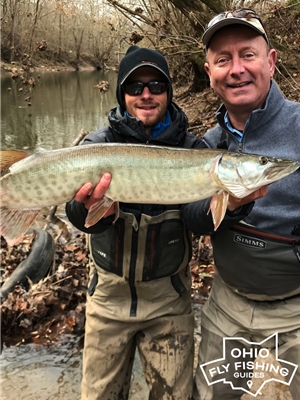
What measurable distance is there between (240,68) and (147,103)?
0.57m

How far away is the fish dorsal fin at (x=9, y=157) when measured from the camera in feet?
6.98

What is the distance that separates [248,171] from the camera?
197cm

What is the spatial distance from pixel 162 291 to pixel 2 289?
2095mm

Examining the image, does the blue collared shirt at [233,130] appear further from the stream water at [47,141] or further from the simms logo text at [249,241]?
the stream water at [47,141]

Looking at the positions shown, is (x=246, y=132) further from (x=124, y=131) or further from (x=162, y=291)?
(x=162, y=291)

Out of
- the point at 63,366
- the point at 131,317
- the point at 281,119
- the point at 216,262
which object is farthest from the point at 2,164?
the point at 63,366

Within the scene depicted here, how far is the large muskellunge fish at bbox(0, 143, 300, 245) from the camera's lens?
6.73 ft

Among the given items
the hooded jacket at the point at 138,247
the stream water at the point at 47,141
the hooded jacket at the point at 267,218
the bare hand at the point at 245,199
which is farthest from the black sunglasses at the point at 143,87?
the stream water at the point at 47,141

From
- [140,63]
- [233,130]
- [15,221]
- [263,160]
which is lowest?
[15,221]

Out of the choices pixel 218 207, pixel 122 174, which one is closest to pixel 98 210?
pixel 122 174

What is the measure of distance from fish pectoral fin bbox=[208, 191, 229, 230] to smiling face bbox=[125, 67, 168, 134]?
657mm

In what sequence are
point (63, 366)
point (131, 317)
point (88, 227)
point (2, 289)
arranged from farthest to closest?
1. point (2, 289)
2. point (63, 366)
3. point (131, 317)
4. point (88, 227)

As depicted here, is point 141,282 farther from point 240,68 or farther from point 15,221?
point 240,68

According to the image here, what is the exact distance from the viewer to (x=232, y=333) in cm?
222
